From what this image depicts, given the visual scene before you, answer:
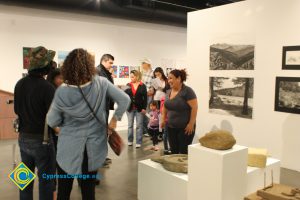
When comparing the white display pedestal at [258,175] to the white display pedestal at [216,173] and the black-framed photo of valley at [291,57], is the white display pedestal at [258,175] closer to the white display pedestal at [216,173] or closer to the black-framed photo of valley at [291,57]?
the white display pedestal at [216,173]

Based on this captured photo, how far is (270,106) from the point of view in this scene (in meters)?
4.48

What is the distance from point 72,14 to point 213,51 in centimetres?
333

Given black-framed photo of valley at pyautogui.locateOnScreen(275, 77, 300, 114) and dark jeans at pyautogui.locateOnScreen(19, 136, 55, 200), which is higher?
black-framed photo of valley at pyautogui.locateOnScreen(275, 77, 300, 114)

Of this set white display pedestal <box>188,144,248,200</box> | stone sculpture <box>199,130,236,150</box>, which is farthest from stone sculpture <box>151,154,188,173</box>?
stone sculpture <box>199,130,236,150</box>

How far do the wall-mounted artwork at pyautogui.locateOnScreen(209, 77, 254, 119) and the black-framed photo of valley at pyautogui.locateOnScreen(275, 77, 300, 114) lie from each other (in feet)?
1.46

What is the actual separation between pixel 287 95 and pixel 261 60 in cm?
65

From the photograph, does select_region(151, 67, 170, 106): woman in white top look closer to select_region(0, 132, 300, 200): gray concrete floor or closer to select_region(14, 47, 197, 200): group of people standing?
select_region(0, 132, 300, 200): gray concrete floor

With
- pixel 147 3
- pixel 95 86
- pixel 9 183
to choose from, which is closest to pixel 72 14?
pixel 147 3

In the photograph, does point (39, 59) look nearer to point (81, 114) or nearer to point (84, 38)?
point (81, 114)

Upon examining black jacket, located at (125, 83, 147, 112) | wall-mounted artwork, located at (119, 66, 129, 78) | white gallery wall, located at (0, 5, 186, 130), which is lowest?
black jacket, located at (125, 83, 147, 112)

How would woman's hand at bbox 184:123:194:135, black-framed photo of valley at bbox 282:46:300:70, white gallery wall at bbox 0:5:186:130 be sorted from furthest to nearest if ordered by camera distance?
1. white gallery wall at bbox 0:5:186:130
2. black-framed photo of valley at bbox 282:46:300:70
3. woman's hand at bbox 184:123:194:135

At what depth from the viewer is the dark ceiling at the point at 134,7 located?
5.95 meters

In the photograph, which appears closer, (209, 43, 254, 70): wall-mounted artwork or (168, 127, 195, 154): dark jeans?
(168, 127, 195, 154): dark jeans

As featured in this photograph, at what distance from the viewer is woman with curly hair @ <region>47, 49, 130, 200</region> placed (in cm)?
203
